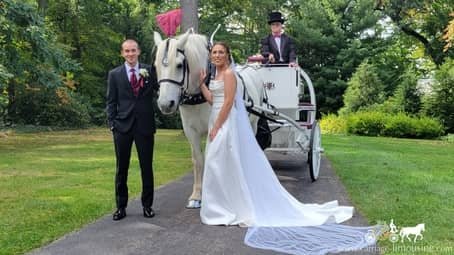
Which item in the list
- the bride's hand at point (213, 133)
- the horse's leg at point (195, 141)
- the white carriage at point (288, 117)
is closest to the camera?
the bride's hand at point (213, 133)

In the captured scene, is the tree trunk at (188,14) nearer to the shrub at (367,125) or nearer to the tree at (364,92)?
the shrub at (367,125)

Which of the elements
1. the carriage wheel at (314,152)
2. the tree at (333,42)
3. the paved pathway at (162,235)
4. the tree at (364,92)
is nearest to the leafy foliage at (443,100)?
the tree at (364,92)

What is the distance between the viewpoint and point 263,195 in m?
5.84

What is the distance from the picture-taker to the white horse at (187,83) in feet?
17.9

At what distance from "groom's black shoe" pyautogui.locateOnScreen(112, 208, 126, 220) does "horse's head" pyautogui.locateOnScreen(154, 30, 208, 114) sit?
4.40 feet

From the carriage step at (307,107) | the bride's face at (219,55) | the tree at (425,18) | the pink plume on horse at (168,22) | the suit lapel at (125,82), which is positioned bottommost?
the carriage step at (307,107)

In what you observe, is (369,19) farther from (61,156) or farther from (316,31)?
(61,156)

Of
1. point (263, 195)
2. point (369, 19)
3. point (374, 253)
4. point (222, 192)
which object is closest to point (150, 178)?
point (222, 192)

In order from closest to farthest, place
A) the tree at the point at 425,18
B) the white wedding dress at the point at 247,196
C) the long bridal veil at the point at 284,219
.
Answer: the long bridal veil at the point at 284,219, the white wedding dress at the point at 247,196, the tree at the point at 425,18

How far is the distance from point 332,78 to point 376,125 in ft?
28.5

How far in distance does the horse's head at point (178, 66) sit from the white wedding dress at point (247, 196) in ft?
0.92

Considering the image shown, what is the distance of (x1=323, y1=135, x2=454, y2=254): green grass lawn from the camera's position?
15.9ft

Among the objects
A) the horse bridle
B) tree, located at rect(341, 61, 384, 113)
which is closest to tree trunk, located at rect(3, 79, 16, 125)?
tree, located at rect(341, 61, 384, 113)

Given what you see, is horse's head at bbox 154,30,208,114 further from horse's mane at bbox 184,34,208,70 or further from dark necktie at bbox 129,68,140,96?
dark necktie at bbox 129,68,140,96
